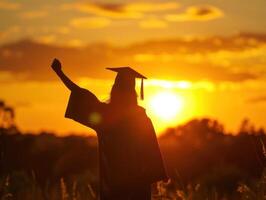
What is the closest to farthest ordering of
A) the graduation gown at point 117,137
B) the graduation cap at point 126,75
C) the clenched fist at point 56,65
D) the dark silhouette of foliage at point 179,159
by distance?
the graduation gown at point 117,137 < the clenched fist at point 56,65 < the graduation cap at point 126,75 < the dark silhouette of foliage at point 179,159

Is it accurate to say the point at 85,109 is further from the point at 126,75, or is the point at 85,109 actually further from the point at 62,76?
the point at 126,75

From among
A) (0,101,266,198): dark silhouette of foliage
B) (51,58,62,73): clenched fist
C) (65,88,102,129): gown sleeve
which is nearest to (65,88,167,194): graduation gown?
(65,88,102,129): gown sleeve

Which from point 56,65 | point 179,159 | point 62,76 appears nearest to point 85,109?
point 62,76

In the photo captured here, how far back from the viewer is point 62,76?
40.6ft

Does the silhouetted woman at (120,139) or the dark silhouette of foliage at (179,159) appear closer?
the silhouetted woman at (120,139)

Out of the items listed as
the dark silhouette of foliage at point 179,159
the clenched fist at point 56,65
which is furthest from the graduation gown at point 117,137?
the dark silhouette of foliage at point 179,159

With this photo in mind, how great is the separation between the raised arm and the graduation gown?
0.07m

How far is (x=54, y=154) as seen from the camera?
48938mm

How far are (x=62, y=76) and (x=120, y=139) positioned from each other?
1.07 m

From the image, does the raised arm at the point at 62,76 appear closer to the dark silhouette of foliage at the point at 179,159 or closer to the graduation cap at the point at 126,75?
the graduation cap at the point at 126,75

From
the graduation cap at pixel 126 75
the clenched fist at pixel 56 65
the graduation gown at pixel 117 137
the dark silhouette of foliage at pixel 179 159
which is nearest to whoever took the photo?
the graduation gown at pixel 117 137

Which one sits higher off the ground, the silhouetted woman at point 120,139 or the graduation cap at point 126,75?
the graduation cap at point 126,75

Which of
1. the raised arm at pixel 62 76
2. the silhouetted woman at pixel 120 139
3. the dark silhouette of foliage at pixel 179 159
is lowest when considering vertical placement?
the dark silhouette of foliage at pixel 179 159

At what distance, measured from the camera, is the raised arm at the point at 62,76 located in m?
12.4
